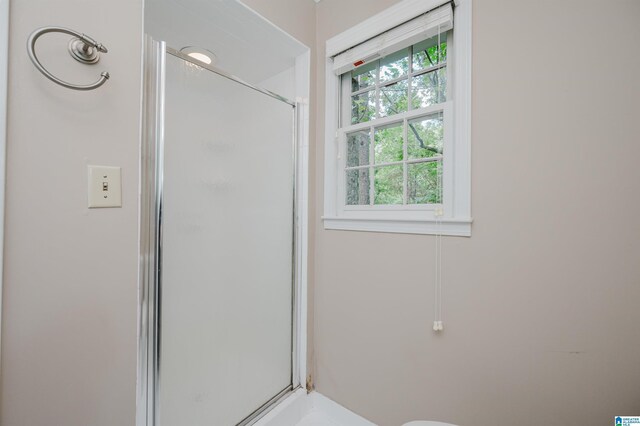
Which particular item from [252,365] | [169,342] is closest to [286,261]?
[252,365]

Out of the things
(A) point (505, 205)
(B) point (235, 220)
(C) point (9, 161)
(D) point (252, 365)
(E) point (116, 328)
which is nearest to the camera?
(C) point (9, 161)

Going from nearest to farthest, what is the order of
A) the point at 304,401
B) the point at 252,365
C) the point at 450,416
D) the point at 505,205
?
the point at 505,205, the point at 450,416, the point at 252,365, the point at 304,401

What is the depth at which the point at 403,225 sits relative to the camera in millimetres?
1283

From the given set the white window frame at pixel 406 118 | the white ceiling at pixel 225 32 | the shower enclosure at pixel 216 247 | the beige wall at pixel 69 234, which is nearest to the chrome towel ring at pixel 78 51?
the beige wall at pixel 69 234

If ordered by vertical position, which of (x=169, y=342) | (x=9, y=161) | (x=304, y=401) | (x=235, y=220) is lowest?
(x=304, y=401)

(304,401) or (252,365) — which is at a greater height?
(252,365)

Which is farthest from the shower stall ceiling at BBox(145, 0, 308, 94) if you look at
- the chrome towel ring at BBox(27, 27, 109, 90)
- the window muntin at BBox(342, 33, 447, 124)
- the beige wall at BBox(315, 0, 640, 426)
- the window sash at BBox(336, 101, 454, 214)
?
the beige wall at BBox(315, 0, 640, 426)

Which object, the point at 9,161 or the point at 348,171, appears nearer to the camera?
the point at 9,161

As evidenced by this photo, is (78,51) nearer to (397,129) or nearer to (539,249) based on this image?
(397,129)

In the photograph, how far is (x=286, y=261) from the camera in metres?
1.58

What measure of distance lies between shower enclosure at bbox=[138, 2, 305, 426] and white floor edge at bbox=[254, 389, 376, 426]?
67mm

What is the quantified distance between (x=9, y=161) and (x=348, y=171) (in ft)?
4.35

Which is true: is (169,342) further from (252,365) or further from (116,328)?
(252,365)

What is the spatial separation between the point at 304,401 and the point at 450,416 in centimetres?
82
